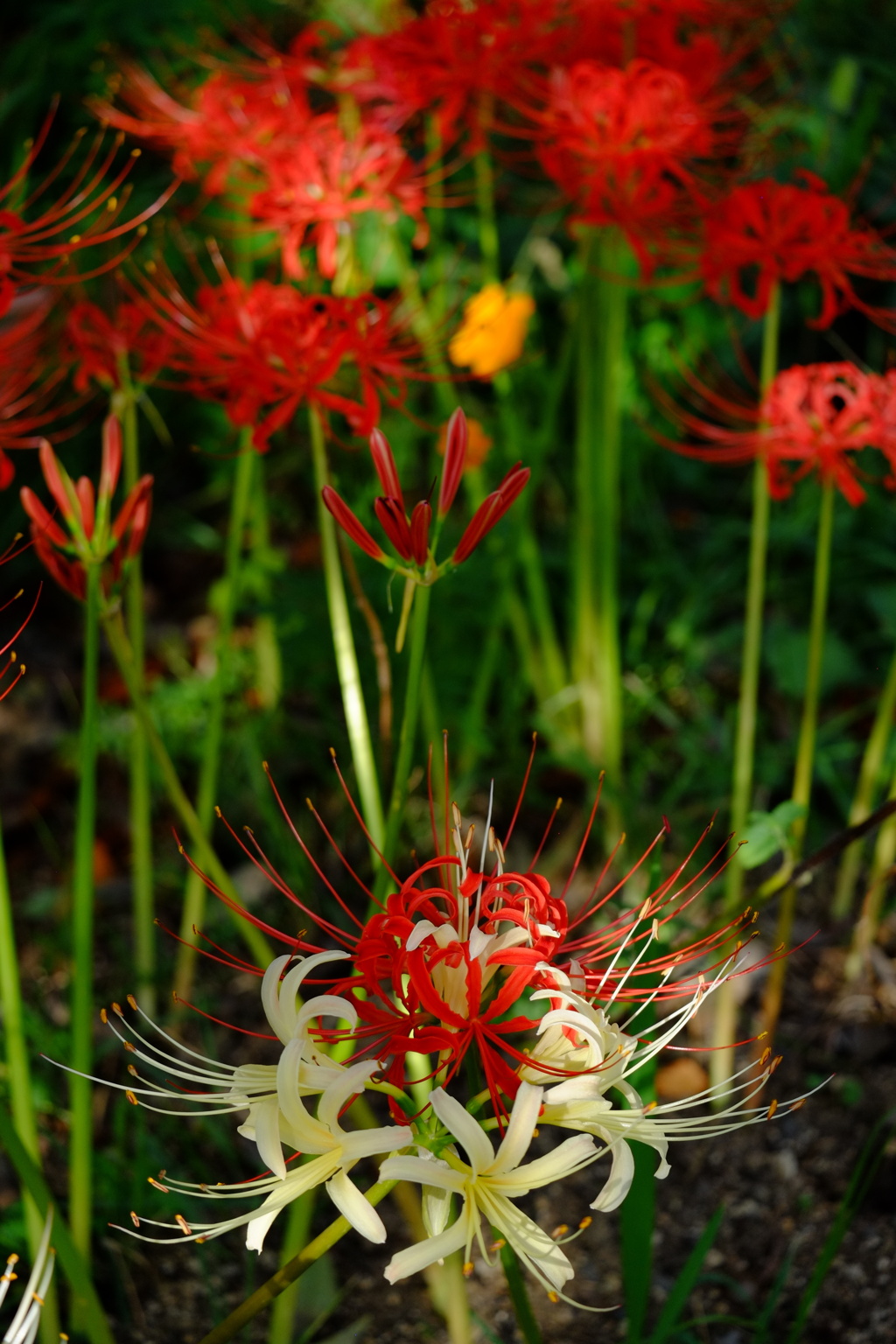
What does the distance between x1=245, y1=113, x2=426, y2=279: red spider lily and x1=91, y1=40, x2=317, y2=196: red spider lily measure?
4cm

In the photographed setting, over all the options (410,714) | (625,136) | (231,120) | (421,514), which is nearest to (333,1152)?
(410,714)

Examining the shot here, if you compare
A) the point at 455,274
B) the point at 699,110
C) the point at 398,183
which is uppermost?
the point at 699,110

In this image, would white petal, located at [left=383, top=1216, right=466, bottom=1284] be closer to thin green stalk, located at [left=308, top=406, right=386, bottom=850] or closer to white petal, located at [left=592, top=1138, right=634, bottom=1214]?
white petal, located at [left=592, top=1138, right=634, bottom=1214]

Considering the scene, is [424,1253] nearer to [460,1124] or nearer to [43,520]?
[460,1124]

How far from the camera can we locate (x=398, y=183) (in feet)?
5.15

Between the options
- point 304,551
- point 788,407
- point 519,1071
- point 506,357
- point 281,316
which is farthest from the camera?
point 304,551

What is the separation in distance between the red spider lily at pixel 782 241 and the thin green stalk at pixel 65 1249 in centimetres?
121

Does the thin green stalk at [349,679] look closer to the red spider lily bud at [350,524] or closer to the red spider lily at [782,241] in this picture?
the red spider lily bud at [350,524]

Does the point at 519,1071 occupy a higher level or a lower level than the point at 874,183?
lower

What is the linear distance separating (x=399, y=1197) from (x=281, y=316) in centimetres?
97

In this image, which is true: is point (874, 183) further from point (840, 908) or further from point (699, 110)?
point (840, 908)

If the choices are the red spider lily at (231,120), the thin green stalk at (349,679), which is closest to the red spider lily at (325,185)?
the red spider lily at (231,120)

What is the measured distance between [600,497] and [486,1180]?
1370 millimetres

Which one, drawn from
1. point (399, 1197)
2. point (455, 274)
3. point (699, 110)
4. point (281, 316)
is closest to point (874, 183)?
point (455, 274)
